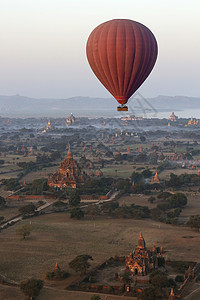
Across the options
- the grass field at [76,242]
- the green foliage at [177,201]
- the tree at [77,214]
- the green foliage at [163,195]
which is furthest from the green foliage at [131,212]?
the green foliage at [163,195]

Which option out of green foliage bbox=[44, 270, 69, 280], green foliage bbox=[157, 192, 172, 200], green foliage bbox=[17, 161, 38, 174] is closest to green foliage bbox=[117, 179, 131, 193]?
green foliage bbox=[157, 192, 172, 200]

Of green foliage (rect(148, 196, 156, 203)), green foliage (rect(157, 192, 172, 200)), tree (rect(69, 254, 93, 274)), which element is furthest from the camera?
green foliage (rect(157, 192, 172, 200))

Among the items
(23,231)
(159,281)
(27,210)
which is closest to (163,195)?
(27,210)

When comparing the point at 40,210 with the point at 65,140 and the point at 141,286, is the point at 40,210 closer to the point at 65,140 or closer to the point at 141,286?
the point at 141,286

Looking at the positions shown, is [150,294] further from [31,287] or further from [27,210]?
[27,210]

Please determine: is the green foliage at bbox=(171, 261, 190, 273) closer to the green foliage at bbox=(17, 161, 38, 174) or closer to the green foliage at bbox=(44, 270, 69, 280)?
the green foliage at bbox=(44, 270, 69, 280)

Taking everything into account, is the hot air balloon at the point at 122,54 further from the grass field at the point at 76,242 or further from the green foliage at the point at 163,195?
the green foliage at the point at 163,195
